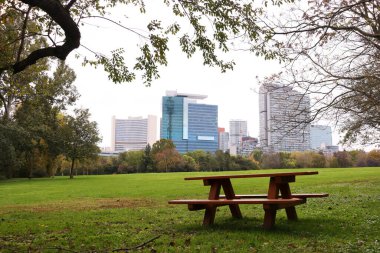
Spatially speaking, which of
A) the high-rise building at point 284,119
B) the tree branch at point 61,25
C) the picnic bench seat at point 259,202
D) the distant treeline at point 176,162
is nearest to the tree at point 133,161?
the distant treeline at point 176,162

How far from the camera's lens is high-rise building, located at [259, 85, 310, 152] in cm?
1130

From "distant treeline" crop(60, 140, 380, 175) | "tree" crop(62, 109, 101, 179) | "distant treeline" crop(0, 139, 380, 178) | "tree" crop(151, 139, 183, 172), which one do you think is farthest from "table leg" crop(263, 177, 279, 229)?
"tree" crop(151, 139, 183, 172)

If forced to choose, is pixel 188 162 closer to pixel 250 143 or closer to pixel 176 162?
pixel 176 162

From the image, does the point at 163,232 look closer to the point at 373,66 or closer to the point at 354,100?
the point at 354,100

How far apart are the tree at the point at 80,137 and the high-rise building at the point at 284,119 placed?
148ft

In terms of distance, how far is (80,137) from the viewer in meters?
54.0

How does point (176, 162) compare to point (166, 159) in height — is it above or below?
below

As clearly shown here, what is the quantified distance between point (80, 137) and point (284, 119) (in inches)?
1825

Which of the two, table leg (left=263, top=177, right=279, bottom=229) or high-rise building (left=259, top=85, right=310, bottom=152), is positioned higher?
high-rise building (left=259, top=85, right=310, bottom=152)

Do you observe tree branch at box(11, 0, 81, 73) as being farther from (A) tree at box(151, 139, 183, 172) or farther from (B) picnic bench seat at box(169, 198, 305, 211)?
(A) tree at box(151, 139, 183, 172)

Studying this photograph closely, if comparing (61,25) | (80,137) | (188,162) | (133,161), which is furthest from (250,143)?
(133,161)

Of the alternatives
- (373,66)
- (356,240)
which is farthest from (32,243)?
(373,66)

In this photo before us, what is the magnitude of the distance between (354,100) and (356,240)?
6.97 meters

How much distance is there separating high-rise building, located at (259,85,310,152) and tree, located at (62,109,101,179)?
148ft
